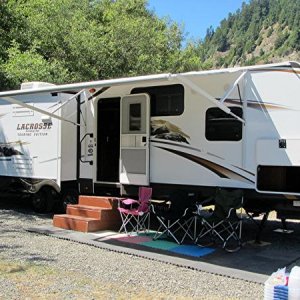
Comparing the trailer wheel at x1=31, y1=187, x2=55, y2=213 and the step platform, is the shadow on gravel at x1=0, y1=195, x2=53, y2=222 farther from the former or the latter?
the step platform

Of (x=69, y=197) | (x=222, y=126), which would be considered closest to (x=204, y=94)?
(x=222, y=126)

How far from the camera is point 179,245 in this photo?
7465 millimetres

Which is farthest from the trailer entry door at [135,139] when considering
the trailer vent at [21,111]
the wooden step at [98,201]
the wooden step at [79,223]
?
the trailer vent at [21,111]

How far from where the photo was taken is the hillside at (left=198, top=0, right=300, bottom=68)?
12650 cm

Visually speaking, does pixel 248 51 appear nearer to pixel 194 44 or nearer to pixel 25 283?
pixel 194 44

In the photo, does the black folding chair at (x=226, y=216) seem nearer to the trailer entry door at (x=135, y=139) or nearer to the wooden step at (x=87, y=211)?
the trailer entry door at (x=135, y=139)

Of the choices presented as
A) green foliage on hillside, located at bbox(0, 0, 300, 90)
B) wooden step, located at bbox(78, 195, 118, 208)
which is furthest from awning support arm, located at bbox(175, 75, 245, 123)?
green foliage on hillside, located at bbox(0, 0, 300, 90)

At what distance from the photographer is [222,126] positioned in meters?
7.80

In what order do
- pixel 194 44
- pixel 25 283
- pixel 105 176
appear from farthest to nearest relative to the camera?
1. pixel 194 44
2. pixel 105 176
3. pixel 25 283

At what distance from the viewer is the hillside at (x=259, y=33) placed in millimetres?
126500

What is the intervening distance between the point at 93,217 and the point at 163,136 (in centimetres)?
184

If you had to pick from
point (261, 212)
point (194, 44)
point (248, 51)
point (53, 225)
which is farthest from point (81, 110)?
point (248, 51)

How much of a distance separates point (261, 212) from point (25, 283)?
4000 mm

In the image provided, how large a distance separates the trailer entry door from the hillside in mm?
109948
